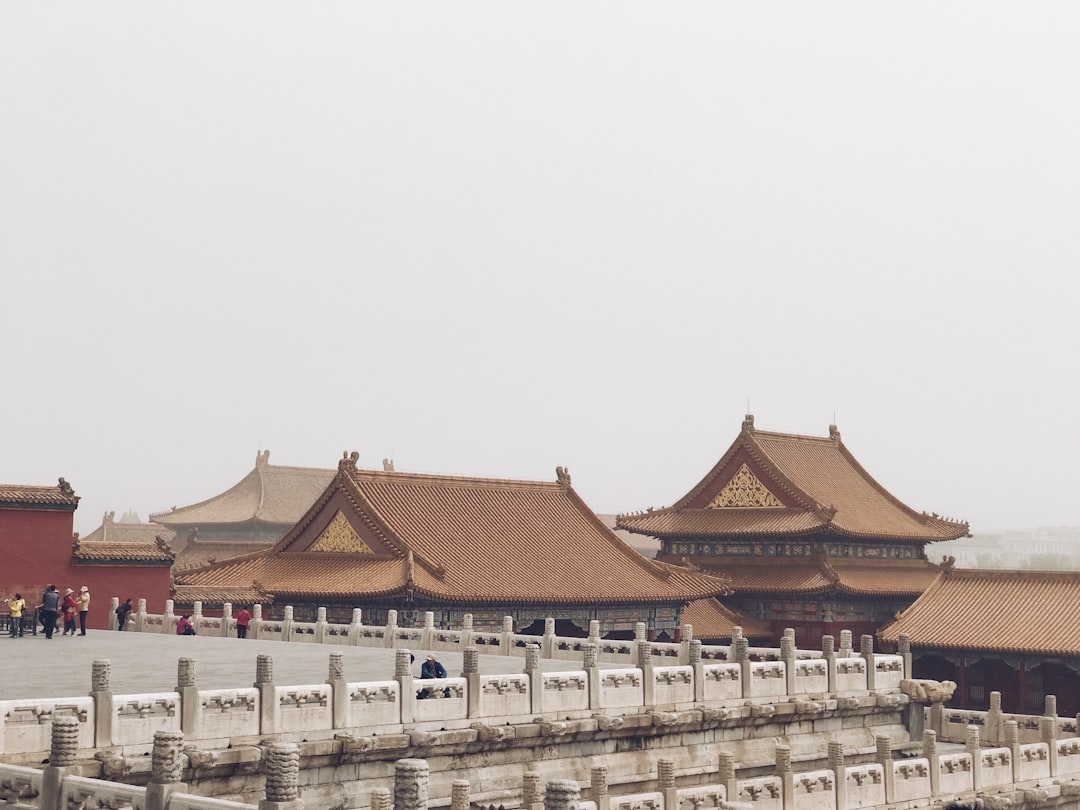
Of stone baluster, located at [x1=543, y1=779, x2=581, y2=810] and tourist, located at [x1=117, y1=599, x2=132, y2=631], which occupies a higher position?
tourist, located at [x1=117, y1=599, x2=132, y2=631]

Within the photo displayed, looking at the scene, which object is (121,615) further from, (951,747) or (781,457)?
(781,457)

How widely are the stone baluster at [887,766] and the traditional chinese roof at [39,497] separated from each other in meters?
24.1

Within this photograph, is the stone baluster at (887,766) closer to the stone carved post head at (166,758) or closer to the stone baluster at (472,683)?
the stone baluster at (472,683)

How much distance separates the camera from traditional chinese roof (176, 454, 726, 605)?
50.1 metres

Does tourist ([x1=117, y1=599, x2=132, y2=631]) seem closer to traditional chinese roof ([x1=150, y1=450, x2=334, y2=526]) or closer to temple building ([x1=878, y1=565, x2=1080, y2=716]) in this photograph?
temple building ([x1=878, y1=565, x2=1080, y2=716])

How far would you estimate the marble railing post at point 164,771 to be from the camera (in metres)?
16.2

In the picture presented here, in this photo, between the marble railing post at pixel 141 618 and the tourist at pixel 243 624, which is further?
the marble railing post at pixel 141 618

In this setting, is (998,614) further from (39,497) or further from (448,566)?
(39,497)

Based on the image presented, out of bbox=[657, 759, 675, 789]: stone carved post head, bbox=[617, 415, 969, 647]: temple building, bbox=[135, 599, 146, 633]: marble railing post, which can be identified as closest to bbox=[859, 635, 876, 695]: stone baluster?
bbox=[657, 759, 675, 789]: stone carved post head

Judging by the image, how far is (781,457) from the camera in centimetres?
6831

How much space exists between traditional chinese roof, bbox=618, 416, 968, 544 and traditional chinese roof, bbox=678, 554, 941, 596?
3.60 feet

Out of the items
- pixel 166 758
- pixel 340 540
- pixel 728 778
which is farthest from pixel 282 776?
pixel 340 540

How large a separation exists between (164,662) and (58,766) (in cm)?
1549

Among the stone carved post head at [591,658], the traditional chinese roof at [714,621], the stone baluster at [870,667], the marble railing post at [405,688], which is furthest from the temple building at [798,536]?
the marble railing post at [405,688]
